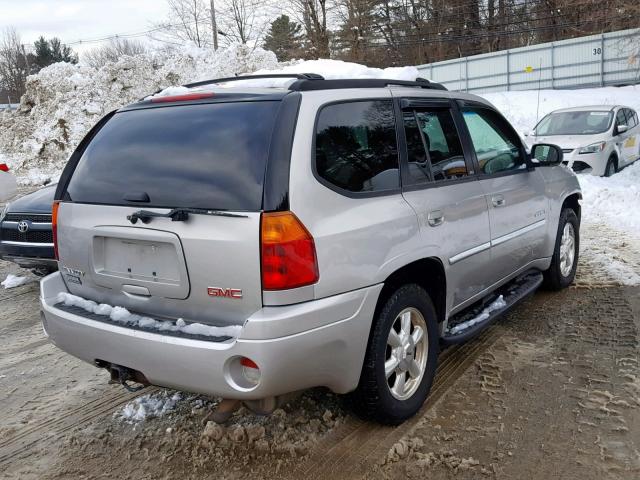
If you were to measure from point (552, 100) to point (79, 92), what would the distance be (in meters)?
18.8

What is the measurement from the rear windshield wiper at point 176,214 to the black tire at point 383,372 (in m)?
0.97

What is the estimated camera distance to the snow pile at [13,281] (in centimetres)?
689

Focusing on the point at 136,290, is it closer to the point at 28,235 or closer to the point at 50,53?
the point at 28,235

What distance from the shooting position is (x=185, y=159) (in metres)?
2.92

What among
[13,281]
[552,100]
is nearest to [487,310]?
[13,281]

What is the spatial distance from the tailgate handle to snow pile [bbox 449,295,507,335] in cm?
198

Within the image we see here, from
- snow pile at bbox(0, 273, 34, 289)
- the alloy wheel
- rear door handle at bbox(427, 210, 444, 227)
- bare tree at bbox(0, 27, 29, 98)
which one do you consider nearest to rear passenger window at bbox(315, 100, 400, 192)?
rear door handle at bbox(427, 210, 444, 227)

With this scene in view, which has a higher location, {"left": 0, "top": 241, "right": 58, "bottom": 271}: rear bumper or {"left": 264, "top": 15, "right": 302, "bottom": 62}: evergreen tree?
{"left": 264, "top": 15, "right": 302, "bottom": 62}: evergreen tree

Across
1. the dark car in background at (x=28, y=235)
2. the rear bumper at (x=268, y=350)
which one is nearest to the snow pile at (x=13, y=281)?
the dark car in background at (x=28, y=235)

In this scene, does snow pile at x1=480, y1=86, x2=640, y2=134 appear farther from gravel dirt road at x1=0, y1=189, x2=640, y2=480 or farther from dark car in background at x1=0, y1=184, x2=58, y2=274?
gravel dirt road at x1=0, y1=189, x2=640, y2=480

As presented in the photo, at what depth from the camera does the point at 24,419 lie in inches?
144

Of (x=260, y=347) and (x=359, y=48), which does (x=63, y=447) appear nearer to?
(x=260, y=347)

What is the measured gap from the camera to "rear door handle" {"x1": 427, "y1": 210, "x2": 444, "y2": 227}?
3.40 m

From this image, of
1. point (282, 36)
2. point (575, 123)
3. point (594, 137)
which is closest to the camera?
point (594, 137)
